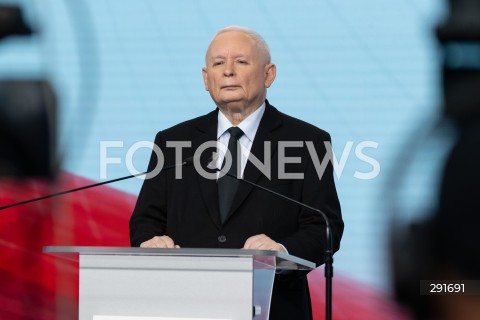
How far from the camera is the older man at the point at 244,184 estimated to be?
3.05 metres

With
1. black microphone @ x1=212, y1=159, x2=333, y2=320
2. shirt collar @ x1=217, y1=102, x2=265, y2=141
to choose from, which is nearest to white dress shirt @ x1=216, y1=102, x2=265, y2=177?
shirt collar @ x1=217, y1=102, x2=265, y2=141

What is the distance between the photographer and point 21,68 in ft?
14.9

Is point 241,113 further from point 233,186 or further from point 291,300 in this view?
point 291,300

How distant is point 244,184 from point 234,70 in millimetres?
381

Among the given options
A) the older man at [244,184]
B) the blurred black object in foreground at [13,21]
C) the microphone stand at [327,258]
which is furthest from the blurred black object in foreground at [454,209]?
the blurred black object in foreground at [13,21]

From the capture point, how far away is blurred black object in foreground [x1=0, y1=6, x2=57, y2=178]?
4.52 metres

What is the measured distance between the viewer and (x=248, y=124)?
3271 mm

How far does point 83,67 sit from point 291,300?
1.96m

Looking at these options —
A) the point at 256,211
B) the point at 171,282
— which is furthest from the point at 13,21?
the point at 171,282

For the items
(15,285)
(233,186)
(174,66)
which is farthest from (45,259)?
(233,186)

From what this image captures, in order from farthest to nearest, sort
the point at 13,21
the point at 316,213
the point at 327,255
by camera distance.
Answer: the point at 13,21
the point at 316,213
the point at 327,255

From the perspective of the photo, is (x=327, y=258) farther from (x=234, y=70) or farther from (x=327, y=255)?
(x=234, y=70)

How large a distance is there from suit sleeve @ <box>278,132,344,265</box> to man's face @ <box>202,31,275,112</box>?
27 centimetres

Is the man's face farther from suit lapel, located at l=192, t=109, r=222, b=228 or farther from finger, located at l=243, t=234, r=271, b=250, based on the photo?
finger, located at l=243, t=234, r=271, b=250
